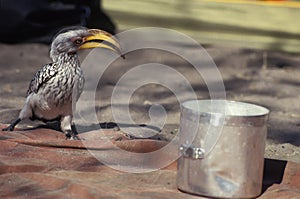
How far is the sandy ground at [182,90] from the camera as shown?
4.31 metres

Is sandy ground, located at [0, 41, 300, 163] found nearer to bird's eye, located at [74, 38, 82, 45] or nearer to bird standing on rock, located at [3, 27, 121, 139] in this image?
bird standing on rock, located at [3, 27, 121, 139]

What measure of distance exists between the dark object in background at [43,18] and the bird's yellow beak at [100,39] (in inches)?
126

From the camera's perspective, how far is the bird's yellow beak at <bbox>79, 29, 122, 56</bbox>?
3.64 meters

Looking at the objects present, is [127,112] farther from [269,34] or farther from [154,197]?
[269,34]

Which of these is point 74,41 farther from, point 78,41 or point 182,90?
point 182,90

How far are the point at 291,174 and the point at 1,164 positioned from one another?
52.2 inches

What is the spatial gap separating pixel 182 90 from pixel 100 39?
191 cm

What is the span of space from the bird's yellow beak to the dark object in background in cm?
321

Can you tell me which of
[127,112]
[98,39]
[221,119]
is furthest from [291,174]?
[127,112]

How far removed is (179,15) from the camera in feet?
23.6

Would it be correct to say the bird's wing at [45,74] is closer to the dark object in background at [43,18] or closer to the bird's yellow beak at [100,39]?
the bird's yellow beak at [100,39]

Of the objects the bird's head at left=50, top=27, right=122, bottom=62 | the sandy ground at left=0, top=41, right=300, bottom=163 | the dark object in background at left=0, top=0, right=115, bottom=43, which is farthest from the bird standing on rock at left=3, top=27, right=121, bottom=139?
the dark object in background at left=0, top=0, right=115, bottom=43

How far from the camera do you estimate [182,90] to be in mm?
5520

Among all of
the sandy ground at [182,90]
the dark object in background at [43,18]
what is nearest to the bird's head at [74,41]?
the sandy ground at [182,90]
